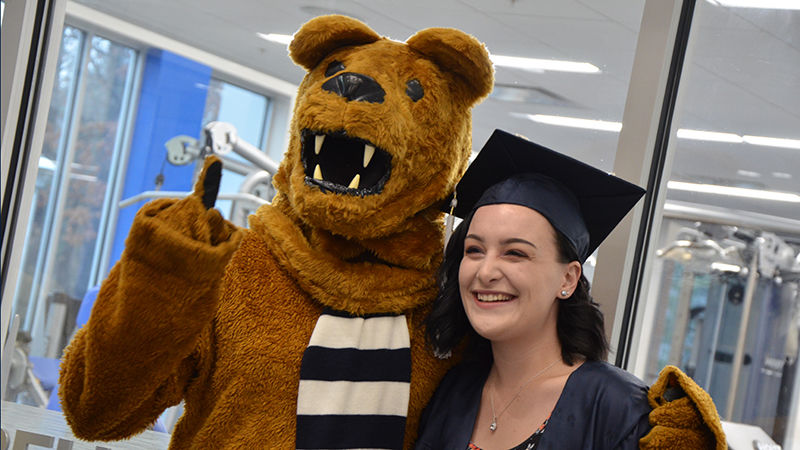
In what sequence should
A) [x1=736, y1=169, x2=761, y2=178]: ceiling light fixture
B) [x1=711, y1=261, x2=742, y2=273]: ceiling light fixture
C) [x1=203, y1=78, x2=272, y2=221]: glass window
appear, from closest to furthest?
[x1=736, y1=169, x2=761, y2=178]: ceiling light fixture
[x1=711, y1=261, x2=742, y2=273]: ceiling light fixture
[x1=203, y1=78, x2=272, y2=221]: glass window

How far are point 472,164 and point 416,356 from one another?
0.37m

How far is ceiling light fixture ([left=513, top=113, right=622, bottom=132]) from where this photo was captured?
2.09 metres

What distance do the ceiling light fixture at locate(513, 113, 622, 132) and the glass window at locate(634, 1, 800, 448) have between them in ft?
0.50

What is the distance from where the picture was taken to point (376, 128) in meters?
1.41

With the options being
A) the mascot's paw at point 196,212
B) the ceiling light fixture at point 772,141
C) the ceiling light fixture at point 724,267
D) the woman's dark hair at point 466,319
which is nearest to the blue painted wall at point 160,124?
the ceiling light fixture at point 724,267

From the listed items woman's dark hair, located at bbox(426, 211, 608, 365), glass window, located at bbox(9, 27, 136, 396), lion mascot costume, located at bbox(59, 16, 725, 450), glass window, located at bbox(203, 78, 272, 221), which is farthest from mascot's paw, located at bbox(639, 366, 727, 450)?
glass window, located at bbox(9, 27, 136, 396)

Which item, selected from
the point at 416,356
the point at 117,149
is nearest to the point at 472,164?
the point at 416,356

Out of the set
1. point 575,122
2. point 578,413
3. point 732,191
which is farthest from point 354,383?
point 732,191

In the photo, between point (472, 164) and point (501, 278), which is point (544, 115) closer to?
point (472, 164)

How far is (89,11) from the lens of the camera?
3848 millimetres

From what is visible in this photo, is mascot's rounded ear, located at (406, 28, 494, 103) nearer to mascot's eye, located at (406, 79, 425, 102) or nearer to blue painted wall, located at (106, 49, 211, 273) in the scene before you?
mascot's eye, located at (406, 79, 425, 102)

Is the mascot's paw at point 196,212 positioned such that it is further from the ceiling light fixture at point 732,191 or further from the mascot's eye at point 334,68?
the ceiling light fixture at point 732,191

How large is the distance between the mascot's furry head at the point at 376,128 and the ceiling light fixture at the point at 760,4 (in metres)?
0.74

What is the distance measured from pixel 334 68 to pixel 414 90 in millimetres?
154
